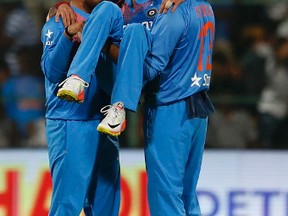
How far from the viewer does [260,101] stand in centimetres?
885

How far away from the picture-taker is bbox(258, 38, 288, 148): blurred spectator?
8695mm

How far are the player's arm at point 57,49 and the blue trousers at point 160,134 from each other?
0.29m

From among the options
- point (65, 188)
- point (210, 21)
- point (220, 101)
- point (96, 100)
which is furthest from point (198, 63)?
point (220, 101)

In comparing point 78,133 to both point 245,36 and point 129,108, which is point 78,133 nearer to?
point 129,108

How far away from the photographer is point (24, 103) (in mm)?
8867

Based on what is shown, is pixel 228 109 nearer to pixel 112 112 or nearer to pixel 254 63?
pixel 254 63

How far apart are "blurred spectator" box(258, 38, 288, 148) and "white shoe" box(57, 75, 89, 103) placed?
3.51 meters

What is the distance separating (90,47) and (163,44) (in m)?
0.43

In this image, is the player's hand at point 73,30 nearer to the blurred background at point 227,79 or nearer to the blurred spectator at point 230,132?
the blurred background at point 227,79

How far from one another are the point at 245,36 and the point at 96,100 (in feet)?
12.0

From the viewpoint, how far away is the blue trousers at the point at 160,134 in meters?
5.55

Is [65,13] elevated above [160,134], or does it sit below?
above

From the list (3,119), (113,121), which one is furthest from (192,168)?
(3,119)

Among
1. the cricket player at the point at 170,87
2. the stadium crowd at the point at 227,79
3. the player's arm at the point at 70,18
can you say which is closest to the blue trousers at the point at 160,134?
the cricket player at the point at 170,87
